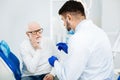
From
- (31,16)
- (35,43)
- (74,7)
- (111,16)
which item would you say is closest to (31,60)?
(35,43)

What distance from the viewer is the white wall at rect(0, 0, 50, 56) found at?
3672 mm

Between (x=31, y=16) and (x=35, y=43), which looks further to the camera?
(x=31, y=16)

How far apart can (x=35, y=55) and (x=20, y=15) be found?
124 centimetres

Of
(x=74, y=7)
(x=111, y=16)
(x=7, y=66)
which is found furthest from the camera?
(x=111, y=16)

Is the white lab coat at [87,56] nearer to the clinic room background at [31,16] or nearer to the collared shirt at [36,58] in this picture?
the collared shirt at [36,58]

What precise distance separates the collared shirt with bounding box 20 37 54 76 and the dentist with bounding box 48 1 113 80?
29.4 inches

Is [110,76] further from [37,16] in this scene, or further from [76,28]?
[37,16]

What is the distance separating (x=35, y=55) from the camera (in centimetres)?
260

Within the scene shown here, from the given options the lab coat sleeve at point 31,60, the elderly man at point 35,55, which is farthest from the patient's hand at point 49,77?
the lab coat sleeve at point 31,60

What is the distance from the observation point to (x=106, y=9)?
10.9 ft

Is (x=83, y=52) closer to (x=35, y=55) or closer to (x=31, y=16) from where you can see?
(x=35, y=55)

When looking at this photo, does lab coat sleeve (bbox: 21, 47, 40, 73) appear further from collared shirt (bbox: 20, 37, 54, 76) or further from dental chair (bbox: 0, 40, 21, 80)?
dental chair (bbox: 0, 40, 21, 80)

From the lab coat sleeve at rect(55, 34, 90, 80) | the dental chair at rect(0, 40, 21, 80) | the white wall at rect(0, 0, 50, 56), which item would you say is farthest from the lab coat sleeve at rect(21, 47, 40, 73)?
the white wall at rect(0, 0, 50, 56)

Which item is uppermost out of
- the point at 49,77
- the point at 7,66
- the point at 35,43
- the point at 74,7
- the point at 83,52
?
the point at 74,7
